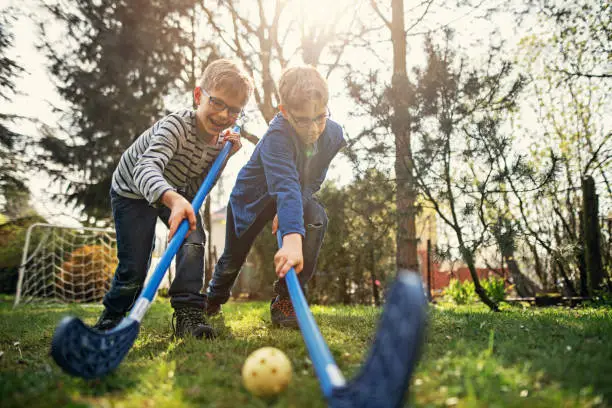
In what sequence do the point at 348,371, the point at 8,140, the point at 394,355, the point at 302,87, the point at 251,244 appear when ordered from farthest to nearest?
1. the point at 8,140
2. the point at 251,244
3. the point at 302,87
4. the point at 348,371
5. the point at 394,355

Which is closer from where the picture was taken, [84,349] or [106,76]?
[84,349]

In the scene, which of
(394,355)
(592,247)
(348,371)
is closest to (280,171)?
(348,371)

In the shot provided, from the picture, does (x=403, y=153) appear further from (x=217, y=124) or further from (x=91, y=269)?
(x=91, y=269)

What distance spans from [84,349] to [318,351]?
898mm

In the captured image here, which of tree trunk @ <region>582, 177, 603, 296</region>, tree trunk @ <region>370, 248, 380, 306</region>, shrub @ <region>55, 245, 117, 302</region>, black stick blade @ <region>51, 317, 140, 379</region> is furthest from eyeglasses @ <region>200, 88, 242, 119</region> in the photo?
shrub @ <region>55, 245, 117, 302</region>

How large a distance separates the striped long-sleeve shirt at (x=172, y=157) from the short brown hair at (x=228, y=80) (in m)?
0.33

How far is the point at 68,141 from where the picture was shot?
10172mm

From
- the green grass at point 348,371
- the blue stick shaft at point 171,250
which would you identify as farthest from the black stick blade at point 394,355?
the blue stick shaft at point 171,250

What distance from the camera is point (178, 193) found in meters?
3.02

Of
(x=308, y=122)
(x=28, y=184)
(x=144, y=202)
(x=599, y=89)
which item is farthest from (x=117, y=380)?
(x=28, y=184)

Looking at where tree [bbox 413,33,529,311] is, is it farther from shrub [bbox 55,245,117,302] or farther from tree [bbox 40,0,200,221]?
Result: shrub [bbox 55,245,117,302]

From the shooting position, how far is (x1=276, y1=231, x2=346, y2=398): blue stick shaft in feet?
4.43

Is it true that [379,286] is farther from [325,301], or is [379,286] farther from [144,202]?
[144,202]

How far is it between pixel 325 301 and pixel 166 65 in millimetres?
6072
